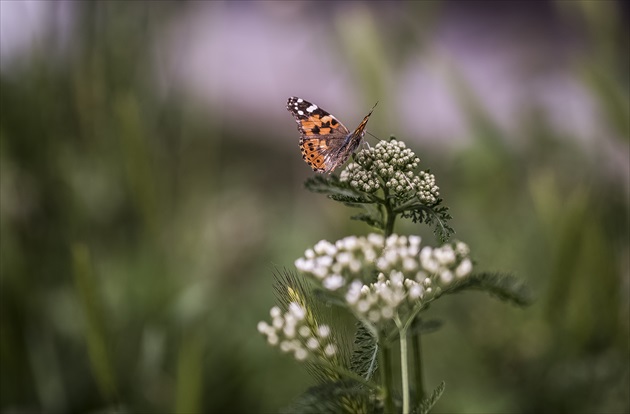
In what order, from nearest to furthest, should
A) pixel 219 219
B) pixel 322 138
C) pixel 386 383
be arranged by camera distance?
pixel 386 383 → pixel 322 138 → pixel 219 219

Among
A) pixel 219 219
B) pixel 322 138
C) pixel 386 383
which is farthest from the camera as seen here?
pixel 219 219

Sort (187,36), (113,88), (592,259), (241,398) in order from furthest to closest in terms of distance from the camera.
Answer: (187,36), (113,88), (241,398), (592,259)

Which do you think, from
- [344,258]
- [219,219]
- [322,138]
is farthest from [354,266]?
[219,219]

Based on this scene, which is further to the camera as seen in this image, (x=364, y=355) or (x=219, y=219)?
(x=219, y=219)

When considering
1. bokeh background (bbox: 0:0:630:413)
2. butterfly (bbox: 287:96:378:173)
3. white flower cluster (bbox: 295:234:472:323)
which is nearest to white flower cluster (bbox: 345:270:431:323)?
white flower cluster (bbox: 295:234:472:323)

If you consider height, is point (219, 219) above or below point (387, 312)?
above

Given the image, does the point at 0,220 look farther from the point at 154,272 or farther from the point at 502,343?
the point at 502,343

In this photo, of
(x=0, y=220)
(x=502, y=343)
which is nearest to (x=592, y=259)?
(x=502, y=343)

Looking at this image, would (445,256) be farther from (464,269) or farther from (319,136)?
(319,136)
